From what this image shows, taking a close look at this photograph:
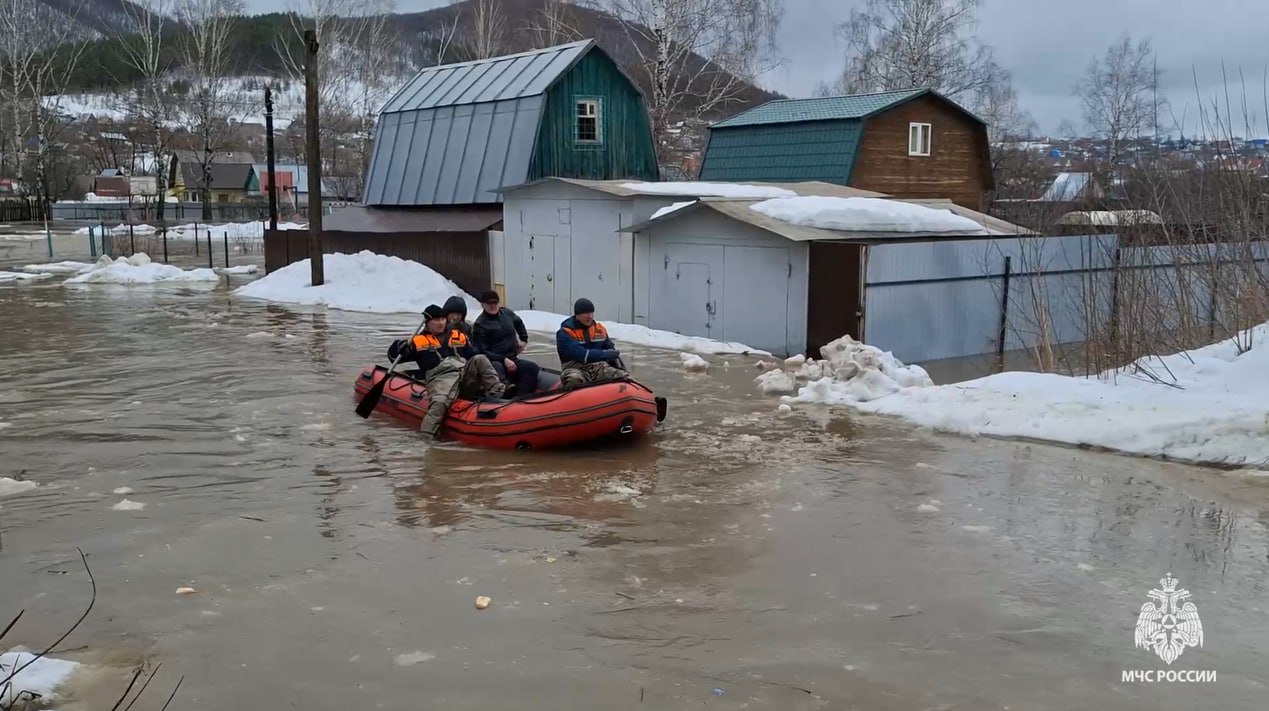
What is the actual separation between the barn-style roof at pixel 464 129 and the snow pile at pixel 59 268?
9.37 metres

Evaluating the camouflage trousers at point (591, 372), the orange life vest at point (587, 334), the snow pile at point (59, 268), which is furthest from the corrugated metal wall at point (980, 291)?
the snow pile at point (59, 268)

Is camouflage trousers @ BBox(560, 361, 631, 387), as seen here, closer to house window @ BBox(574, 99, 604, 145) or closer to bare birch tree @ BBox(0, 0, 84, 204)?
house window @ BBox(574, 99, 604, 145)

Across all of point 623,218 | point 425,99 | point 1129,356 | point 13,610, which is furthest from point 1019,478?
point 425,99

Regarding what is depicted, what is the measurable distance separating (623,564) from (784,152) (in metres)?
23.0

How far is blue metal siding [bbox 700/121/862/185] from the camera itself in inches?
1068

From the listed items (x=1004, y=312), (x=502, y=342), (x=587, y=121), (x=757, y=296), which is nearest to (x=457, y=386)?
(x=502, y=342)

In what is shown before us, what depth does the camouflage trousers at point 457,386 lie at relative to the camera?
10656mm

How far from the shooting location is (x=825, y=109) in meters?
28.6

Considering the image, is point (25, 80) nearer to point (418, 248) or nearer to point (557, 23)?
point (557, 23)

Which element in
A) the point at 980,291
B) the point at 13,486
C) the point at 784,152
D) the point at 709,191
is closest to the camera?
the point at 13,486

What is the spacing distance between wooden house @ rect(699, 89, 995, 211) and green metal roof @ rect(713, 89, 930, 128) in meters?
0.03

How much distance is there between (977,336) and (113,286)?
21228 millimetres

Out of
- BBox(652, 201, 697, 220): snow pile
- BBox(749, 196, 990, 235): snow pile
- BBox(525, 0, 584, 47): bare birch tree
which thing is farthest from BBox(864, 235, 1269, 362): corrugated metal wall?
BBox(525, 0, 584, 47): bare birch tree

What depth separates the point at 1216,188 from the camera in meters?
11.9
